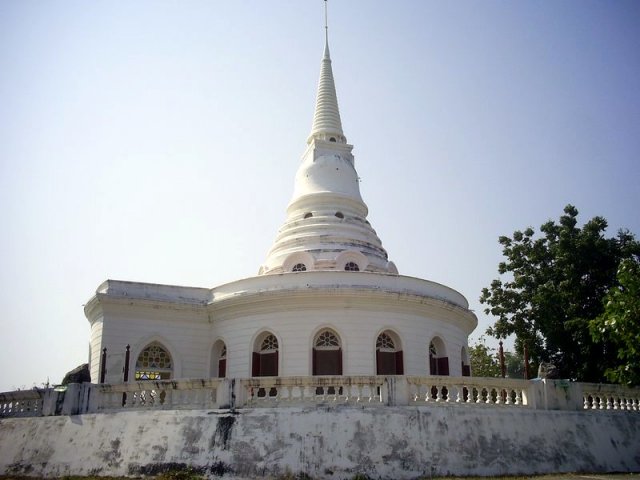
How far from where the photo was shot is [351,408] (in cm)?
1367

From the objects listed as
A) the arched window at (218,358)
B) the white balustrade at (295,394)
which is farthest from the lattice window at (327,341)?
the white balustrade at (295,394)

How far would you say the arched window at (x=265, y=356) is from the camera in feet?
74.6

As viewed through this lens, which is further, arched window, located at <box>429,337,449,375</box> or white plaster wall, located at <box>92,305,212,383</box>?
arched window, located at <box>429,337,449,375</box>

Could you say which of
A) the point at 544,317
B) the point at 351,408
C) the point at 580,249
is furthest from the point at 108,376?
the point at 580,249

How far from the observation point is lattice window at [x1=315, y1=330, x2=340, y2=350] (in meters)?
22.5

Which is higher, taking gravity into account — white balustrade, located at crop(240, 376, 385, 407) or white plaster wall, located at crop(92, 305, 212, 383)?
white plaster wall, located at crop(92, 305, 212, 383)

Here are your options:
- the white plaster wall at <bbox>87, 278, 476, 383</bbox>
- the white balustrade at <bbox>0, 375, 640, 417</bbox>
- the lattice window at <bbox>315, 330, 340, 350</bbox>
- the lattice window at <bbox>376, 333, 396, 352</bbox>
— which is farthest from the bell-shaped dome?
the white balustrade at <bbox>0, 375, 640, 417</bbox>

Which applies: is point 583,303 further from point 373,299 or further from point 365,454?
point 365,454

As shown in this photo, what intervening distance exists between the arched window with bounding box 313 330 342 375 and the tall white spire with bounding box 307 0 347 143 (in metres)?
13.3

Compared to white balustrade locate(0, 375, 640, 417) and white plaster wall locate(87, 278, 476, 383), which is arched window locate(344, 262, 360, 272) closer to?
white plaster wall locate(87, 278, 476, 383)

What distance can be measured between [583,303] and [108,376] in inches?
737

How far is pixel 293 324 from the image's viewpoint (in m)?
22.7

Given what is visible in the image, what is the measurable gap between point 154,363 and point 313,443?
12.8 meters

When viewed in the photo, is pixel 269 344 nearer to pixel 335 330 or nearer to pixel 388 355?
pixel 335 330
